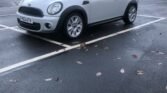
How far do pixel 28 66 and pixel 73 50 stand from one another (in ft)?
4.42

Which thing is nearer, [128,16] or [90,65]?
[90,65]

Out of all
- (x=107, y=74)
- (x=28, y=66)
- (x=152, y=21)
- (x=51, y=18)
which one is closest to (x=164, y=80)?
(x=107, y=74)

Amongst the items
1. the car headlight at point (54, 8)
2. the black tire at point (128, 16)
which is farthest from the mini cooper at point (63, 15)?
the black tire at point (128, 16)

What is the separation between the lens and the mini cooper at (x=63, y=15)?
6.05 m

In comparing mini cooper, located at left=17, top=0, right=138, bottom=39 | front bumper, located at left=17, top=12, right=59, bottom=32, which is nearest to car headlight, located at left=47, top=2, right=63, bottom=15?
mini cooper, located at left=17, top=0, right=138, bottom=39

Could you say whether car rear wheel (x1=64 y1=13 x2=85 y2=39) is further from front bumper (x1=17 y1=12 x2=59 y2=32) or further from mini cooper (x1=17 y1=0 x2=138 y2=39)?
front bumper (x1=17 y1=12 x2=59 y2=32)

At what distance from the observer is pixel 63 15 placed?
6.08 meters

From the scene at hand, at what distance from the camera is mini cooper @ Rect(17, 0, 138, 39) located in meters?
6.05

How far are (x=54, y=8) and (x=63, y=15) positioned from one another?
0.28 meters

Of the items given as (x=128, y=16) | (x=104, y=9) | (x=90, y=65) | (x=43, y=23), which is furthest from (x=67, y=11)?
(x=128, y=16)

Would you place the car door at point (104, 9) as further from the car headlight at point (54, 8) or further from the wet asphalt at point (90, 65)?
the car headlight at point (54, 8)

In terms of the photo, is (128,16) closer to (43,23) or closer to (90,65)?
(43,23)

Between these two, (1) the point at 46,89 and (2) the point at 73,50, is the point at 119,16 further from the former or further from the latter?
(1) the point at 46,89

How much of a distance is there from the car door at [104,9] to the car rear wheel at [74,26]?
16.4 inches
